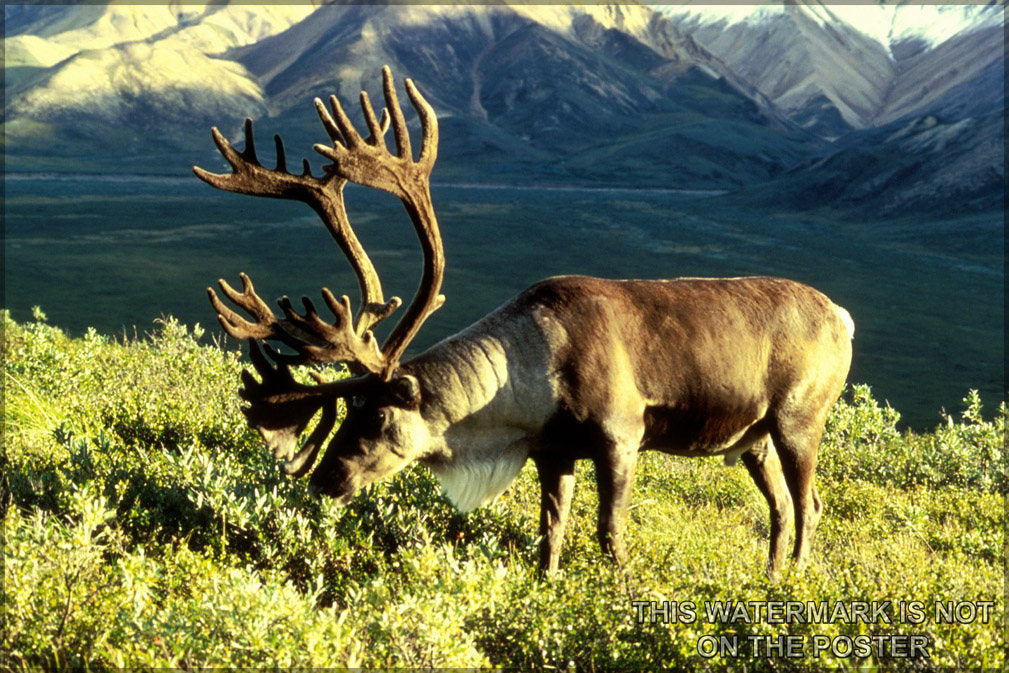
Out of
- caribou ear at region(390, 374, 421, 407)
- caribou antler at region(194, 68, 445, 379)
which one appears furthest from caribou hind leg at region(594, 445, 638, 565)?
caribou antler at region(194, 68, 445, 379)

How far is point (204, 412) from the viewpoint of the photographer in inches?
361

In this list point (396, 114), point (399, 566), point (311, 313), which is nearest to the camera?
point (396, 114)

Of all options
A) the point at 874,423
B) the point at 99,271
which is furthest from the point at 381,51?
the point at 874,423

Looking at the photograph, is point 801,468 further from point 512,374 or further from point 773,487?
point 512,374

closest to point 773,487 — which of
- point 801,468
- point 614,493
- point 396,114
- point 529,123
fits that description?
point 801,468

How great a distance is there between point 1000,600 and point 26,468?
22.0 ft

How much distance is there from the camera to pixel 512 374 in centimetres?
594

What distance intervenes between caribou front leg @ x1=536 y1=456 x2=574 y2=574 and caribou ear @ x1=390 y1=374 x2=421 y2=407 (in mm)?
988

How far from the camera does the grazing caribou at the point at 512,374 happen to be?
5.86m

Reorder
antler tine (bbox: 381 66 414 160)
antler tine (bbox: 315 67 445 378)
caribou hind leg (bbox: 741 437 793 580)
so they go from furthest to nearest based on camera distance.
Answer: caribou hind leg (bbox: 741 437 793 580)
antler tine (bbox: 315 67 445 378)
antler tine (bbox: 381 66 414 160)

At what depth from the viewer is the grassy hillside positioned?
4398 millimetres

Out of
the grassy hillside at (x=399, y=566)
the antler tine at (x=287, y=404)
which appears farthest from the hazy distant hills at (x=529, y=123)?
the antler tine at (x=287, y=404)

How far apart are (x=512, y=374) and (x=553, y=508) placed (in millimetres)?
1058

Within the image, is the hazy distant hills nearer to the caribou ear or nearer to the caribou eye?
the caribou ear
